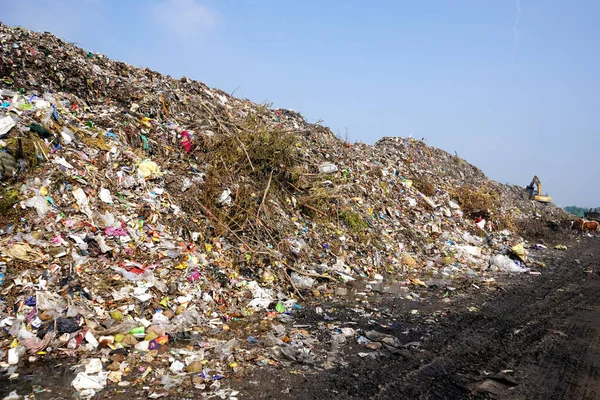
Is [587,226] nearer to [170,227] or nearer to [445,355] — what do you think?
[445,355]

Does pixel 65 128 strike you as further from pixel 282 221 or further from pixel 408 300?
pixel 408 300

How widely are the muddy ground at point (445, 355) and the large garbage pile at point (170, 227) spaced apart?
218 millimetres

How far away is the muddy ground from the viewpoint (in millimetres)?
2543

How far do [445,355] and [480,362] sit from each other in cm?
26

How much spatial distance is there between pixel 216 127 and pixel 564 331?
5.51m

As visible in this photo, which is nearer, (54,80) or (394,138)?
(54,80)

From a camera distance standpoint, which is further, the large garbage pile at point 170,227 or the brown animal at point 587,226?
the brown animal at point 587,226

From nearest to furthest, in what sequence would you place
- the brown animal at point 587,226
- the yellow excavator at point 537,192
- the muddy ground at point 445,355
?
the muddy ground at point 445,355 < the brown animal at point 587,226 < the yellow excavator at point 537,192

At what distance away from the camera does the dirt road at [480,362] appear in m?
2.57

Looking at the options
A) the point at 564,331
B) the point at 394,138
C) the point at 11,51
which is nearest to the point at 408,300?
the point at 564,331

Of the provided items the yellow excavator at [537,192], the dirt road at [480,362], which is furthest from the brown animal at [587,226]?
the dirt road at [480,362]

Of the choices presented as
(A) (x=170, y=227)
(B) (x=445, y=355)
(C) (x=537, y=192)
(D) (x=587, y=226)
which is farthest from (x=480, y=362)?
(C) (x=537, y=192)

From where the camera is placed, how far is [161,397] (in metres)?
2.43

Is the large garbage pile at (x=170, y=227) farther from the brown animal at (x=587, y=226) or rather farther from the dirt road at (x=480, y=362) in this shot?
the brown animal at (x=587, y=226)
